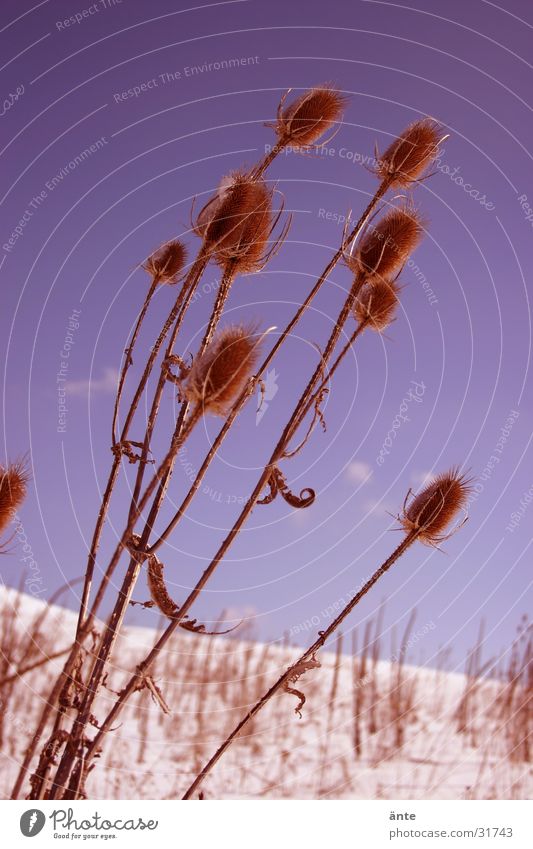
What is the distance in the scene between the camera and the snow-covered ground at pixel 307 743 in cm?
490

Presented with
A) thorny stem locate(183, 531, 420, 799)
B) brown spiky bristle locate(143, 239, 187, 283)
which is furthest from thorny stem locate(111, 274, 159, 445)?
thorny stem locate(183, 531, 420, 799)

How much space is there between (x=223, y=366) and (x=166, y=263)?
68 centimetres

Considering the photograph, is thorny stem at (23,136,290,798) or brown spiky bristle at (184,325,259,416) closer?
brown spiky bristle at (184,325,259,416)

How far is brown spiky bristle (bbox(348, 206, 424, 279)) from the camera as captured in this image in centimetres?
201

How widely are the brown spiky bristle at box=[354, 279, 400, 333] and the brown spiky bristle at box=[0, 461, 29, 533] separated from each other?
3.24 ft

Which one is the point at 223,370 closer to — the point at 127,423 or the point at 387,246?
the point at 127,423

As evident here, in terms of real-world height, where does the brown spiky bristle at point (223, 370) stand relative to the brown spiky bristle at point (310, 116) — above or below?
below

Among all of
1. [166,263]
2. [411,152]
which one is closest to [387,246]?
[411,152]

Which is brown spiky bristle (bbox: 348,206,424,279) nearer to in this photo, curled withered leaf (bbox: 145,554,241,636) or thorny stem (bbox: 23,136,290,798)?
thorny stem (bbox: 23,136,290,798)

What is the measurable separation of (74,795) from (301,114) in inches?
77.7

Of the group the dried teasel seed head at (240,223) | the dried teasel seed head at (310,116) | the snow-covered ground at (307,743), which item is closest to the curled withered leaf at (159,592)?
the dried teasel seed head at (240,223)

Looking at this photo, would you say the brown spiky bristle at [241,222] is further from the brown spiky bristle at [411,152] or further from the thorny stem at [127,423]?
the brown spiky bristle at [411,152]

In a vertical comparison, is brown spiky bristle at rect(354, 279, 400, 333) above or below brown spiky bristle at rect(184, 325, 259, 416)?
above

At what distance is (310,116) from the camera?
2137 mm
